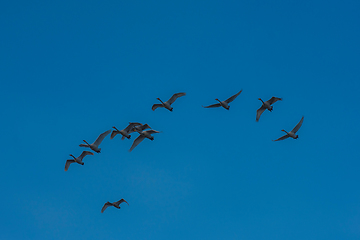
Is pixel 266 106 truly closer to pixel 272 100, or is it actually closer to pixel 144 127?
pixel 272 100

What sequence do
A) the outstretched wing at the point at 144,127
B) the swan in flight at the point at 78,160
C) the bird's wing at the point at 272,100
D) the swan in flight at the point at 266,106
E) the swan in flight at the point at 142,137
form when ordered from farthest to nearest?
1. the swan in flight at the point at 78,160
2. the swan in flight at the point at 142,137
3. the outstretched wing at the point at 144,127
4. the swan in flight at the point at 266,106
5. the bird's wing at the point at 272,100

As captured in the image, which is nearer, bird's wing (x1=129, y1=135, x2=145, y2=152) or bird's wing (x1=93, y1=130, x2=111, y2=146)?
bird's wing (x1=93, y1=130, x2=111, y2=146)

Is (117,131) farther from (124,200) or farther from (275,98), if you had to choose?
(275,98)

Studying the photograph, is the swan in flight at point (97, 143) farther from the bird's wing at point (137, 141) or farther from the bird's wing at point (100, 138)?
the bird's wing at point (137, 141)

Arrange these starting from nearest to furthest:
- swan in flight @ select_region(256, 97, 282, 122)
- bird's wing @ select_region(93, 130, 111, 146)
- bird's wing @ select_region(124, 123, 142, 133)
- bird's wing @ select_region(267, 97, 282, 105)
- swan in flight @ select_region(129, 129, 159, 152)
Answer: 1. bird's wing @ select_region(267, 97, 282, 105)
2. swan in flight @ select_region(256, 97, 282, 122)
3. swan in flight @ select_region(129, 129, 159, 152)
4. bird's wing @ select_region(93, 130, 111, 146)
5. bird's wing @ select_region(124, 123, 142, 133)

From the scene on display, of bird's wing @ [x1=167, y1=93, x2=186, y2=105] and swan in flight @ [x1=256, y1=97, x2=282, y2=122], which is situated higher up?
bird's wing @ [x1=167, y1=93, x2=186, y2=105]

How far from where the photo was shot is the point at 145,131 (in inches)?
2849

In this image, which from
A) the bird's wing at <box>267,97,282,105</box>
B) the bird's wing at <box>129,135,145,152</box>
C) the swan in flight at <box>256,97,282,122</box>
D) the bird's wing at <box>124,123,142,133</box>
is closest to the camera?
the bird's wing at <box>267,97,282,105</box>

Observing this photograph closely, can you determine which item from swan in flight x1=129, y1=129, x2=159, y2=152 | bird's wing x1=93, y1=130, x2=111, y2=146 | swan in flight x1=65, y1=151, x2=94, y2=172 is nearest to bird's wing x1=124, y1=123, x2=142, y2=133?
swan in flight x1=129, y1=129, x2=159, y2=152

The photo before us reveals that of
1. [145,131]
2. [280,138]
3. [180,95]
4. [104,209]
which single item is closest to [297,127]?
[280,138]

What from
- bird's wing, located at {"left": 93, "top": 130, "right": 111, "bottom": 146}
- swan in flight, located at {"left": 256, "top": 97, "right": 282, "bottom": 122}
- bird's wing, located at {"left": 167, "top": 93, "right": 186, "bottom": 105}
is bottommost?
bird's wing, located at {"left": 93, "top": 130, "right": 111, "bottom": 146}

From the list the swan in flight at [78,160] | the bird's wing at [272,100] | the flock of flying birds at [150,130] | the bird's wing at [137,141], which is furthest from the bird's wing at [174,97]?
the swan in flight at [78,160]

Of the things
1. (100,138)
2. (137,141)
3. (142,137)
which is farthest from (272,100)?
(100,138)

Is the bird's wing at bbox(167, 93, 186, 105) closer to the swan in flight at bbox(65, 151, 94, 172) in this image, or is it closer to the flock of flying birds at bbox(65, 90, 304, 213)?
the flock of flying birds at bbox(65, 90, 304, 213)
